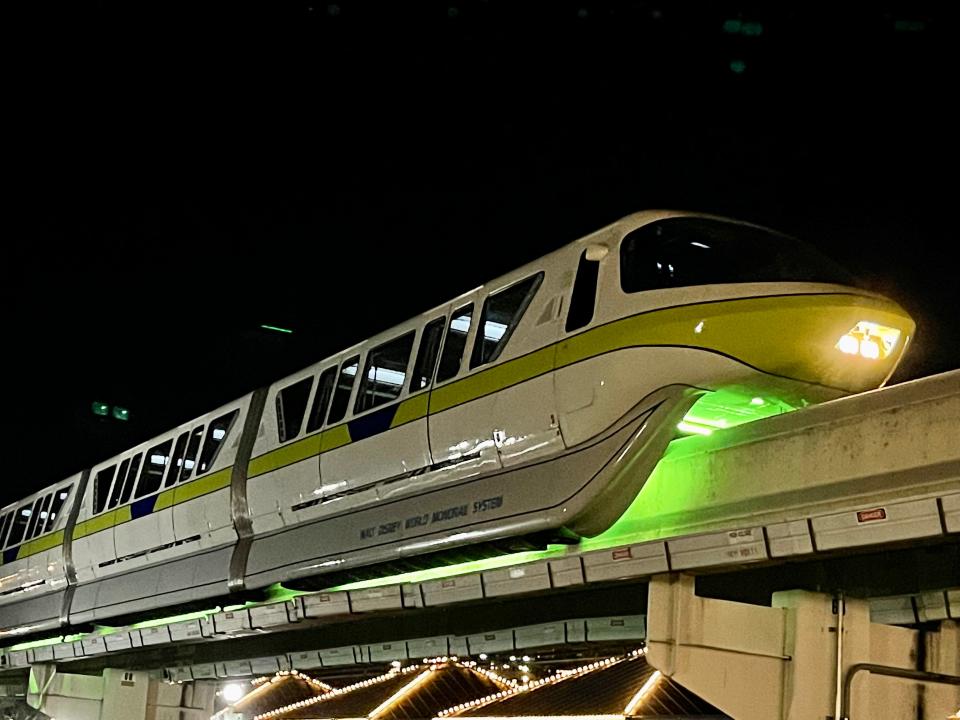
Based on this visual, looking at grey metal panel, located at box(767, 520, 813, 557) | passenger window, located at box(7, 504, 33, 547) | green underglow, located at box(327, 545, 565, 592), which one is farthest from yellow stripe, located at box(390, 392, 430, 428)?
passenger window, located at box(7, 504, 33, 547)

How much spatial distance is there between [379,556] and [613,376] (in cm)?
311

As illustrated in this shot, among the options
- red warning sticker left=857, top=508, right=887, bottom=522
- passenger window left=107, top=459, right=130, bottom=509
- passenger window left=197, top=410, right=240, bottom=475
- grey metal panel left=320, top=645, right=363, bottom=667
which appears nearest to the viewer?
red warning sticker left=857, top=508, right=887, bottom=522

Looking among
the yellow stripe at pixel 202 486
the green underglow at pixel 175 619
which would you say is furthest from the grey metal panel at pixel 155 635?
the yellow stripe at pixel 202 486

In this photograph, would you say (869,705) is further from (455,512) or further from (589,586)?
(455,512)

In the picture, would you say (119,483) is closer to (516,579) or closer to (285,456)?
(285,456)

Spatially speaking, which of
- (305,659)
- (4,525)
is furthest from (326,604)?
(4,525)

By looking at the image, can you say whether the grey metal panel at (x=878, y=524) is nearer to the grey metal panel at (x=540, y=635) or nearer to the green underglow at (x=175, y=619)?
the grey metal panel at (x=540, y=635)

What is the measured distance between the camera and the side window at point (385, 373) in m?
11.6

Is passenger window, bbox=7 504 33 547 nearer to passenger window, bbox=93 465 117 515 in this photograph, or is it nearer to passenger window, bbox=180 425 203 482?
passenger window, bbox=93 465 117 515

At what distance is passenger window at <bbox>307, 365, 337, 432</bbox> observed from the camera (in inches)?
501

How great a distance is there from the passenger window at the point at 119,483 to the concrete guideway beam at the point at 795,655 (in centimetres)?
1157

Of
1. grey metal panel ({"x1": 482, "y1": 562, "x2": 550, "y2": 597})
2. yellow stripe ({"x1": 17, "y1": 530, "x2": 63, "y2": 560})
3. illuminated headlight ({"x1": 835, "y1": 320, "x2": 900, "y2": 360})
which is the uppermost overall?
illuminated headlight ({"x1": 835, "y1": 320, "x2": 900, "y2": 360})

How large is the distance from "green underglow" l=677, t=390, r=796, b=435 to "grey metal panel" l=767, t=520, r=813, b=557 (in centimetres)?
163

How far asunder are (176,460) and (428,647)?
229 inches
